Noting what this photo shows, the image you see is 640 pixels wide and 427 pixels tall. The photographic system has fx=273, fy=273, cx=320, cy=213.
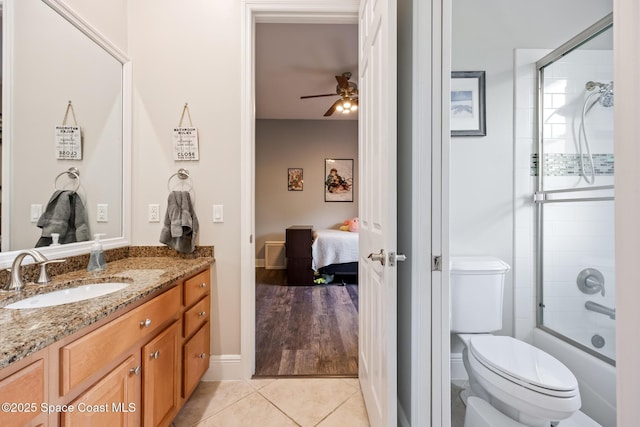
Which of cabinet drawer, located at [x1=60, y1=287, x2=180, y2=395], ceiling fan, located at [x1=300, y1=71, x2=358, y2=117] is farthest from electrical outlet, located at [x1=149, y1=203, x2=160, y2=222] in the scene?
ceiling fan, located at [x1=300, y1=71, x2=358, y2=117]

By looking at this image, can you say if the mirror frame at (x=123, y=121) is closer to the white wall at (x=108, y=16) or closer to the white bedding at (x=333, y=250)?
the white wall at (x=108, y=16)

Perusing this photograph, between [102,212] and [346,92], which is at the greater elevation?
[346,92]

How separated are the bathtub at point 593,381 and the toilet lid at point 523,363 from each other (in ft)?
0.16

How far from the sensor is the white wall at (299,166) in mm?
5621

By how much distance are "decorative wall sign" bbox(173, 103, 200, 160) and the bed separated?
2.67 metres

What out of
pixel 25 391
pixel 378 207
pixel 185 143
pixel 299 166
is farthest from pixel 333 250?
pixel 25 391

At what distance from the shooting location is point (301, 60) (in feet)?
10.9

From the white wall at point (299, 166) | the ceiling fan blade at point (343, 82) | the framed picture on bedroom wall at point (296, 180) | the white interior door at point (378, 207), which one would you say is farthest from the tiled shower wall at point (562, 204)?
the framed picture on bedroom wall at point (296, 180)

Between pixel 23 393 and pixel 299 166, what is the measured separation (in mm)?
5212

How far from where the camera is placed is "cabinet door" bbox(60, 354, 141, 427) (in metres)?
0.82

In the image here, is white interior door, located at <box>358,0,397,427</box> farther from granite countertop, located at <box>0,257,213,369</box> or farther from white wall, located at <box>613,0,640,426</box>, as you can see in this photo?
granite countertop, located at <box>0,257,213,369</box>

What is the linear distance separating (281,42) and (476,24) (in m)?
2.09

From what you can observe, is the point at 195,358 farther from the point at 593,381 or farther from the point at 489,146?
A: the point at 489,146

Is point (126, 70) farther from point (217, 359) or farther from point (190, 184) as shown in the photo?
point (217, 359)
